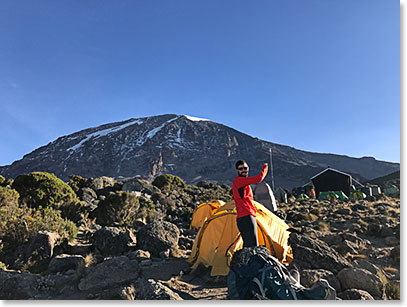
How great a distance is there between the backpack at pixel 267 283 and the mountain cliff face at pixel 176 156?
5390cm

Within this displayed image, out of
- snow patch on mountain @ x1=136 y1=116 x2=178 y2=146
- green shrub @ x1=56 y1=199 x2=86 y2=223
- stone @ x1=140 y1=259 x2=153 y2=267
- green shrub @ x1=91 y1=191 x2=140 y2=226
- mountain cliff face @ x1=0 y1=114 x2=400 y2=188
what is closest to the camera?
stone @ x1=140 y1=259 x2=153 y2=267

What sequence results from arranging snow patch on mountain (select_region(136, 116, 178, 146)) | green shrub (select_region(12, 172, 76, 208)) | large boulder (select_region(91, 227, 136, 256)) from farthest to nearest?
snow patch on mountain (select_region(136, 116, 178, 146))
green shrub (select_region(12, 172, 76, 208))
large boulder (select_region(91, 227, 136, 256))

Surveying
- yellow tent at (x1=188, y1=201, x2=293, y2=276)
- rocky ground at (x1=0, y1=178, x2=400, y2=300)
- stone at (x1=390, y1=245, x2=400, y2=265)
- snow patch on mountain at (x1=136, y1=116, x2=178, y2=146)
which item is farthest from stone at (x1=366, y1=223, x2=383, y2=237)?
snow patch on mountain at (x1=136, y1=116, x2=178, y2=146)

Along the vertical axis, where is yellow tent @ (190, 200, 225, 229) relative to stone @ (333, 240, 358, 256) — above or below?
above

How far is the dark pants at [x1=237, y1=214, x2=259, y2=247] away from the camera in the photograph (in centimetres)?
345

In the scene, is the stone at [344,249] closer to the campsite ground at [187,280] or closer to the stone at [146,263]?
the campsite ground at [187,280]

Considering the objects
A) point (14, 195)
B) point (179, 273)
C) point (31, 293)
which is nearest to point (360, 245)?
point (179, 273)

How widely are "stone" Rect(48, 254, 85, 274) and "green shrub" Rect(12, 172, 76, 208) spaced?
497cm

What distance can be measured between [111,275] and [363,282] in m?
3.30

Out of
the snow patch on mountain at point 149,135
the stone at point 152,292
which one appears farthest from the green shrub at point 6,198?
the snow patch on mountain at point 149,135

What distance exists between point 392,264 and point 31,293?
18.4ft

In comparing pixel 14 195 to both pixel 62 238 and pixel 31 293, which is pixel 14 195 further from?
pixel 31 293

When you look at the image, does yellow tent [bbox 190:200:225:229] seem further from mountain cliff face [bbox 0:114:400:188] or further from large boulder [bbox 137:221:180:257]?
mountain cliff face [bbox 0:114:400:188]

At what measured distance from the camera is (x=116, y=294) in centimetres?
349
